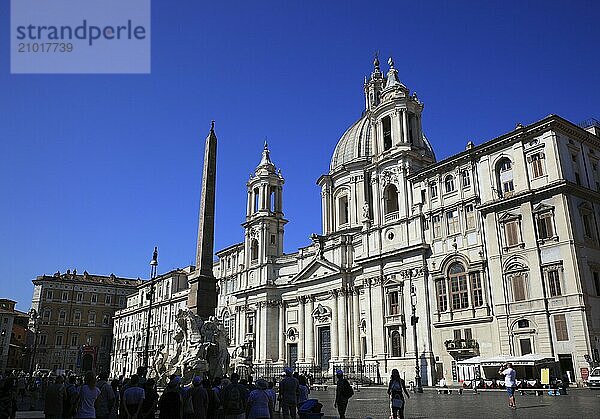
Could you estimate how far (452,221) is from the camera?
36.8 m

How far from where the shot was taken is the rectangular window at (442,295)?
35.9 m

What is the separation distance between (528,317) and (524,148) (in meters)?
10.8

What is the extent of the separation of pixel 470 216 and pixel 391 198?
1024cm

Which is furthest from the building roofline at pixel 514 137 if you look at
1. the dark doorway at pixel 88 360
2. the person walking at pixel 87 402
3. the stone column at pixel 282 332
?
the dark doorway at pixel 88 360

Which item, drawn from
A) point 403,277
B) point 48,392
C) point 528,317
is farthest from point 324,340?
point 48,392

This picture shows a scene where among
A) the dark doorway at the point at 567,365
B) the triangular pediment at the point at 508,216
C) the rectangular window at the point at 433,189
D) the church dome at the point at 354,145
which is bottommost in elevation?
the dark doorway at the point at 567,365

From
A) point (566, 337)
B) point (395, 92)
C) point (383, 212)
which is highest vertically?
point (395, 92)

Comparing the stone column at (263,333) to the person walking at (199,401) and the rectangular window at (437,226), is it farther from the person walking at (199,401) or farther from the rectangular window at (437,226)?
the person walking at (199,401)

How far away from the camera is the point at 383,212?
4359 centimetres

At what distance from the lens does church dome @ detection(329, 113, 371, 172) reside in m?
54.1

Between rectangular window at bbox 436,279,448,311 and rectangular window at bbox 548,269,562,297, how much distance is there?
754 cm

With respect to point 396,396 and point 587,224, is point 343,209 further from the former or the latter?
point 396,396

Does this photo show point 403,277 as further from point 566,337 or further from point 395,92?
point 395,92

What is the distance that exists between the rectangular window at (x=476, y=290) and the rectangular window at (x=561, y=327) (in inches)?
204
